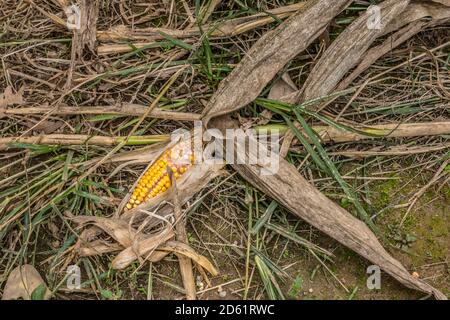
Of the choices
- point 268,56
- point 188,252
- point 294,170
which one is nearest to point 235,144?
point 294,170

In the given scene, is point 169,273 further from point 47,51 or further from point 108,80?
point 47,51

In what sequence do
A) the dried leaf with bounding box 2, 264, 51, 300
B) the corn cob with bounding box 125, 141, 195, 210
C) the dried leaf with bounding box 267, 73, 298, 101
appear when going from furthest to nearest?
the dried leaf with bounding box 267, 73, 298, 101, the corn cob with bounding box 125, 141, 195, 210, the dried leaf with bounding box 2, 264, 51, 300

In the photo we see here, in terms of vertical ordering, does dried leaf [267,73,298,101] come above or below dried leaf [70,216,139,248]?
above

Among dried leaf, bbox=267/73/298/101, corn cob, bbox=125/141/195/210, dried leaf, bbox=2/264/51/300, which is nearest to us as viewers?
dried leaf, bbox=2/264/51/300

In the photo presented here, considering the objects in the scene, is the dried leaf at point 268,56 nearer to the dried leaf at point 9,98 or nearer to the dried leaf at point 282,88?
the dried leaf at point 282,88

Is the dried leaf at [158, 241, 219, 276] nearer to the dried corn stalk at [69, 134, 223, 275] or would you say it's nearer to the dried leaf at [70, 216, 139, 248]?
the dried corn stalk at [69, 134, 223, 275]

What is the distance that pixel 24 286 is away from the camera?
7.93 ft

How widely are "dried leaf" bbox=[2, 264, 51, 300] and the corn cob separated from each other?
20.4 inches

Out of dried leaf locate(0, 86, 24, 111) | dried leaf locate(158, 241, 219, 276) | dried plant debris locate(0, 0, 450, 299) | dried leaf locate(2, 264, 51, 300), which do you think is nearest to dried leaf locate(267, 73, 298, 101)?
dried plant debris locate(0, 0, 450, 299)

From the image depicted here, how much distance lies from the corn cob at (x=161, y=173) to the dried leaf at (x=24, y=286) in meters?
0.52

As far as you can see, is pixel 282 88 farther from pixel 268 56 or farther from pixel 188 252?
pixel 188 252

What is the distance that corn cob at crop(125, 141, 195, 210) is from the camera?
2541 mm

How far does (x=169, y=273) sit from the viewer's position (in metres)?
2.54
